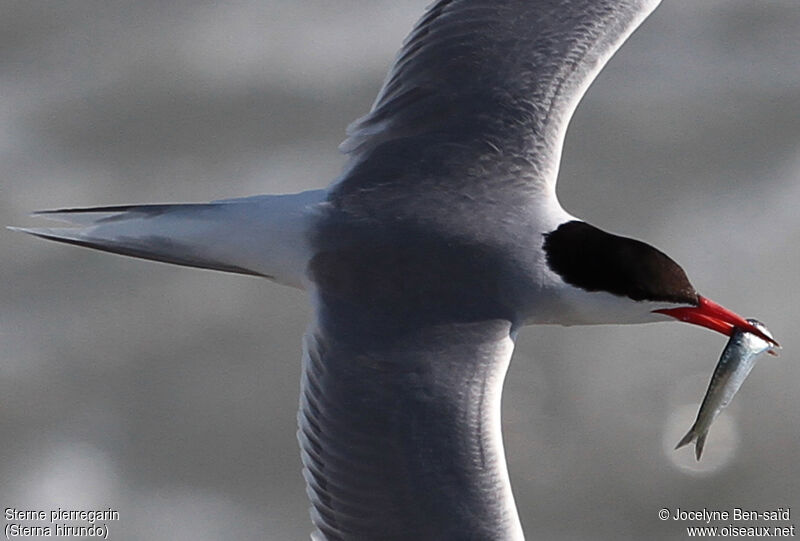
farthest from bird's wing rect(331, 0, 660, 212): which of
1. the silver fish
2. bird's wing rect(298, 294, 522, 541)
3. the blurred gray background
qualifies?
the blurred gray background

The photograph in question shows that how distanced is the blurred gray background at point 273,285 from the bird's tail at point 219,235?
828mm

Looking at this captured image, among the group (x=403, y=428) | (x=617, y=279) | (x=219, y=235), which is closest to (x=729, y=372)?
(x=617, y=279)

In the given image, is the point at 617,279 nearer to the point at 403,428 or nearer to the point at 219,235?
the point at 403,428

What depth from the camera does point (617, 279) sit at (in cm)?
278

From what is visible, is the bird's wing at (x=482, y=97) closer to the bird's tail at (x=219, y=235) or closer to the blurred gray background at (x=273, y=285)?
the bird's tail at (x=219, y=235)

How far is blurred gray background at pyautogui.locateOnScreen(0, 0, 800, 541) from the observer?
352 centimetres

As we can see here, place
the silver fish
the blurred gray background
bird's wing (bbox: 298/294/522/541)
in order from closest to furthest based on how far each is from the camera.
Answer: bird's wing (bbox: 298/294/522/541) < the silver fish < the blurred gray background

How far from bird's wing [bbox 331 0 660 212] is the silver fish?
520 mm

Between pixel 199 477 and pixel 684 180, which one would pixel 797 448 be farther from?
pixel 199 477

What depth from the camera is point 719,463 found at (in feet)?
11.7

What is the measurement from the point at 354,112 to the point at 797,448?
5.44ft

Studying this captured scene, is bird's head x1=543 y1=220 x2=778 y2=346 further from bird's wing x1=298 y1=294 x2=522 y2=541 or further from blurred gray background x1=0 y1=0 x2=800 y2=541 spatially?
blurred gray background x1=0 y1=0 x2=800 y2=541

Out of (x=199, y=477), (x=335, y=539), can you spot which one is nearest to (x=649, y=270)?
(x=335, y=539)

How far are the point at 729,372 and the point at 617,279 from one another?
0.36 m
